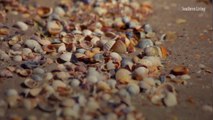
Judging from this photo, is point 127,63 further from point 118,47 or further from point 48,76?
point 48,76

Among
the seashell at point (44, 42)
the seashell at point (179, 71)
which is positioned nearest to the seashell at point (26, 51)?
the seashell at point (44, 42)

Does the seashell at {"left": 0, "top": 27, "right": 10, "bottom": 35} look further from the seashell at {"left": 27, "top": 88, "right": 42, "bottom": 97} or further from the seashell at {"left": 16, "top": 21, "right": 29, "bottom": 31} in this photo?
the seashell at {"left": 27, "top": 88, "right": 42, "bottom": 97}

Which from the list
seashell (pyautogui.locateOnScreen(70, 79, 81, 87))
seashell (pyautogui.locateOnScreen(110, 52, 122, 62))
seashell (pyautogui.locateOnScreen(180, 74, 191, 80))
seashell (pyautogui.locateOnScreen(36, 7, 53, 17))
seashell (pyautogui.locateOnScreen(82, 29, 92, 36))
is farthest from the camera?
seashell (pyautogui.locateOnScreen(36, 7, 53, 17))

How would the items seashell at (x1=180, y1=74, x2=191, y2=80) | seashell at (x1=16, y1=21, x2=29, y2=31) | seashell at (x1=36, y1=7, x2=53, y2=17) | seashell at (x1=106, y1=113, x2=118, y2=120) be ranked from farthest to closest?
seashell at (x1=36, y1=7, x2=53, y2=17), seashell at (x1=16, y1=21, x2=29, y2=31), seashell at (x1=180, y1=74, x2=191, y2=80), seashell at (x1=106, y1=113, x2=118, y2=120)

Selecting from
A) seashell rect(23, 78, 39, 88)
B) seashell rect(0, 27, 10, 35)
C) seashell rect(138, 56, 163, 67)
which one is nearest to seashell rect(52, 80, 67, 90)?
seashell rect(23, 78, 39, 88)

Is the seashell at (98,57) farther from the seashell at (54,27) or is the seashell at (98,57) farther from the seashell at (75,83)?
the seashell at (54,27)

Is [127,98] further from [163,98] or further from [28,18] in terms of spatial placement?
[28,18]

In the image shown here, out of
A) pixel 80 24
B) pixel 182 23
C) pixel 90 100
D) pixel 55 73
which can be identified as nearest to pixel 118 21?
pixel 80 24
